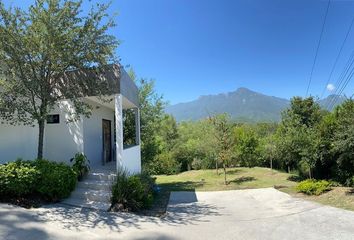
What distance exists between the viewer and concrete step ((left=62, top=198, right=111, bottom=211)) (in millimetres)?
8109

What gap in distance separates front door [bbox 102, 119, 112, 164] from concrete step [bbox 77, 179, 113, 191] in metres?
4.04

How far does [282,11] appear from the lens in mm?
14539

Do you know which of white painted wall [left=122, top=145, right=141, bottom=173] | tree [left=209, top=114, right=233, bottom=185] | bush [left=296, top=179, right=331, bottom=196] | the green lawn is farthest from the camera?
tree [left=209, top=114, right=233, bottom=185]

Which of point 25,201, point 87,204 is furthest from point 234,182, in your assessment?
point 25,201

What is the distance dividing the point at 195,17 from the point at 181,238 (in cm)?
1058

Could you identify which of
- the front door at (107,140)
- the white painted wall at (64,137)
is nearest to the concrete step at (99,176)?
the white painted wall at (64,137)

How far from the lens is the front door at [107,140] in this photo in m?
14.2

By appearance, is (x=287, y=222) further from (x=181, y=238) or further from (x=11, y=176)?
(x=11, y=176)

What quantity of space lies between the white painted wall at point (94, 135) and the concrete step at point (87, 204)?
319cm

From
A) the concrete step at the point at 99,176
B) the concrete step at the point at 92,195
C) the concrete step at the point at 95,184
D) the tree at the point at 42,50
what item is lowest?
the concrete step at the point at 92,195

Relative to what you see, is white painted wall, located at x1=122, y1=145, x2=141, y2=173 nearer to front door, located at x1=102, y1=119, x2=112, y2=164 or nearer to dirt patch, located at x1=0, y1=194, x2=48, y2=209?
front door, located at x1=102, y1=119, x2=112, y2=164

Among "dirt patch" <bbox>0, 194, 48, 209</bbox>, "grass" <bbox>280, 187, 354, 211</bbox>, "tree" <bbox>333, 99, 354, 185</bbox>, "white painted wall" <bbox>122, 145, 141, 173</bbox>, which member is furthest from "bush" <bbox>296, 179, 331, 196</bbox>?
"dirt patch" <bbox>0, 194, 48, 209</bbox>

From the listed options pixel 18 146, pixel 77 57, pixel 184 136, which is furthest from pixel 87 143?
pixel 184 136

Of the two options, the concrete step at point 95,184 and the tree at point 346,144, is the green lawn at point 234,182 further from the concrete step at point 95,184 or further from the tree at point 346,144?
the concrete step at point 95,184
